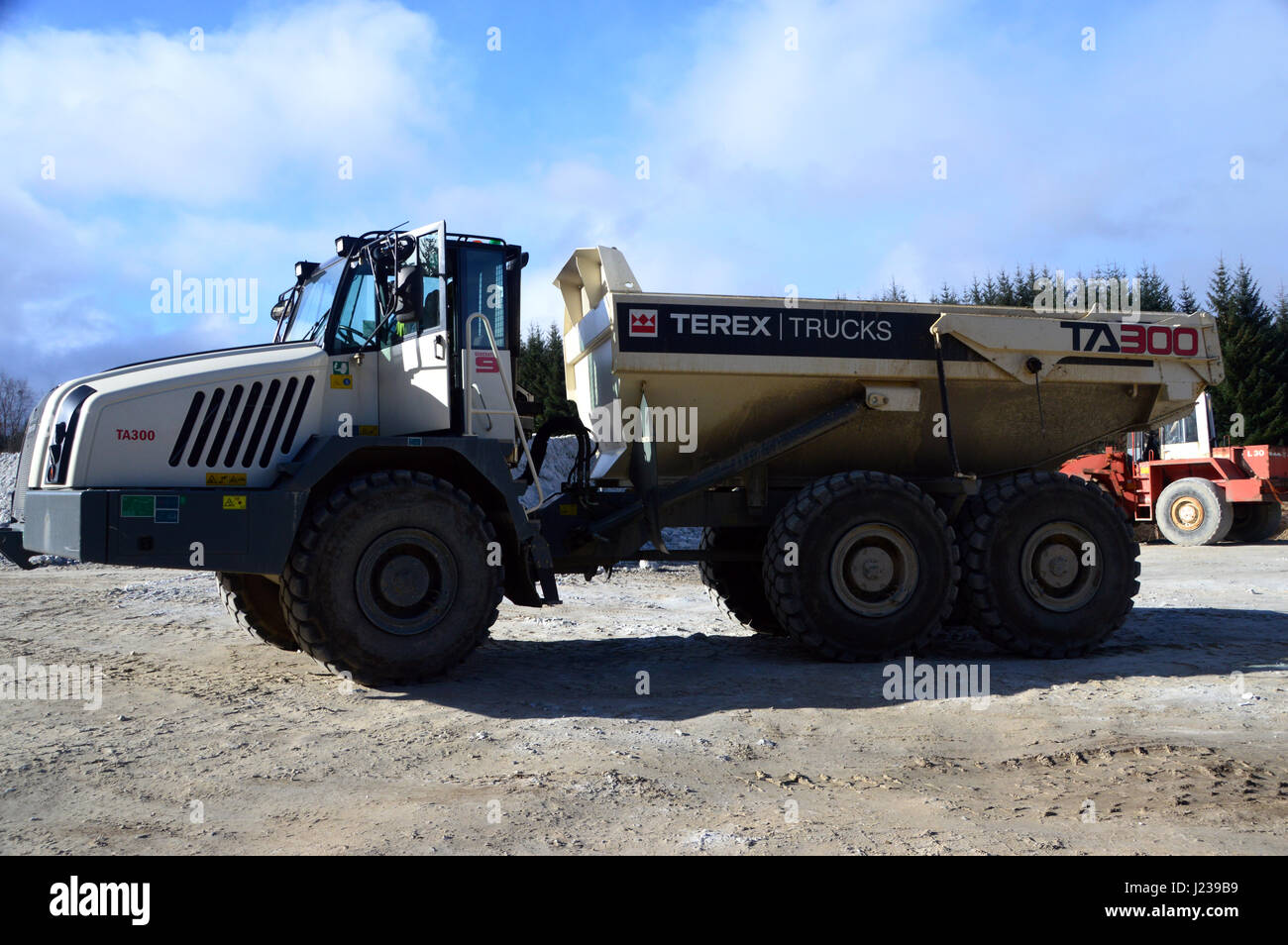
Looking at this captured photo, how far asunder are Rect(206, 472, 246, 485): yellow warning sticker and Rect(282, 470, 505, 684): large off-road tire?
48cm

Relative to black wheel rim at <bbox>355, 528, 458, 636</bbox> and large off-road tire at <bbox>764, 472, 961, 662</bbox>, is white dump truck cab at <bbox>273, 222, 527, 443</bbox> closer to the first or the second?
black wheel rim at <bbox>355, 528, 458, 636</bbox>

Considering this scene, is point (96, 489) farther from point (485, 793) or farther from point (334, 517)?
point (485, 793)

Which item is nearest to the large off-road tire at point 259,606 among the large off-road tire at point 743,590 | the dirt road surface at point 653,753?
the dirt road surface at point 653,753

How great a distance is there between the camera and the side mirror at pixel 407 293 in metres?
6.79

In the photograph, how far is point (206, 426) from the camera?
638 cm

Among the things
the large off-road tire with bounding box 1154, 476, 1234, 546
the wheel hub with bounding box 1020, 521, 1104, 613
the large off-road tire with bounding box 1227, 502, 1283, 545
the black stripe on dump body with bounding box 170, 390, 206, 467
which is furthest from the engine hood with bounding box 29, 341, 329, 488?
the large off-road tire with bounding box 1227, 502, 1283, 545

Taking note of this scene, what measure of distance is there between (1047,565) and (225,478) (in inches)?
237

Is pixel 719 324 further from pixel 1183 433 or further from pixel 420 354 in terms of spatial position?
pixel 1183 433

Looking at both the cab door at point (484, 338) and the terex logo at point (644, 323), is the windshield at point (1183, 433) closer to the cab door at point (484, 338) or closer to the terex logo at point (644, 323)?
the terex logo at point (644, 323)

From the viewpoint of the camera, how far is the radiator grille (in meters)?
6.35

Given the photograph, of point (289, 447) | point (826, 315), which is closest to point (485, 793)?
point (289, 447)

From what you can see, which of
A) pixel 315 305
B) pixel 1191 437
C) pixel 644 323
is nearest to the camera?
pixel 315 305

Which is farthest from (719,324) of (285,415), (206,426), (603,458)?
(206,426)
